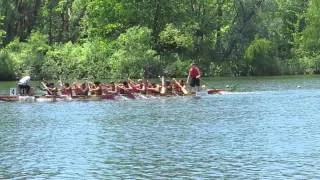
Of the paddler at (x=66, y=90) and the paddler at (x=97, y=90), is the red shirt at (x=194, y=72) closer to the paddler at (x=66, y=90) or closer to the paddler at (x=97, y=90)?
the paddler at (x=97, y=90)

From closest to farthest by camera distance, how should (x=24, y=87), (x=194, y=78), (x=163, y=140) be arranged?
(x=163, y=140) < (x=24, y=87) < (x=194, y=78)

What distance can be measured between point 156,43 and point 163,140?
192 feet

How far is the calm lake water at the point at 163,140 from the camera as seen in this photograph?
2064 cm

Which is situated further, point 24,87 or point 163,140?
point 24,87

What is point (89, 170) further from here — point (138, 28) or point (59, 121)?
point (138, 28)

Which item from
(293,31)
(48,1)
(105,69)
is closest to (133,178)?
(105,69)

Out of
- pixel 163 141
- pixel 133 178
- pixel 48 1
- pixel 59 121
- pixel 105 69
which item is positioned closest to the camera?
pixel 133 178

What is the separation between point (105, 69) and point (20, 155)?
56.0 m

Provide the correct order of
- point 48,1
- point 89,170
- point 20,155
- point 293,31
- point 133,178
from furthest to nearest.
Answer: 1. point 293,31
2. point 48,1
3. point 20,155
4. point 89,170
5. point 133,178

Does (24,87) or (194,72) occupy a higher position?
(194,72)

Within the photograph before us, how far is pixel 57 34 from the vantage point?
9544cm

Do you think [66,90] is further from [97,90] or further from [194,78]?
[194,78]

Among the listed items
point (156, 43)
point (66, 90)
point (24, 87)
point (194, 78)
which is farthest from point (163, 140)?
point (156, 43)

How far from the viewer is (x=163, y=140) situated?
2658 cm
